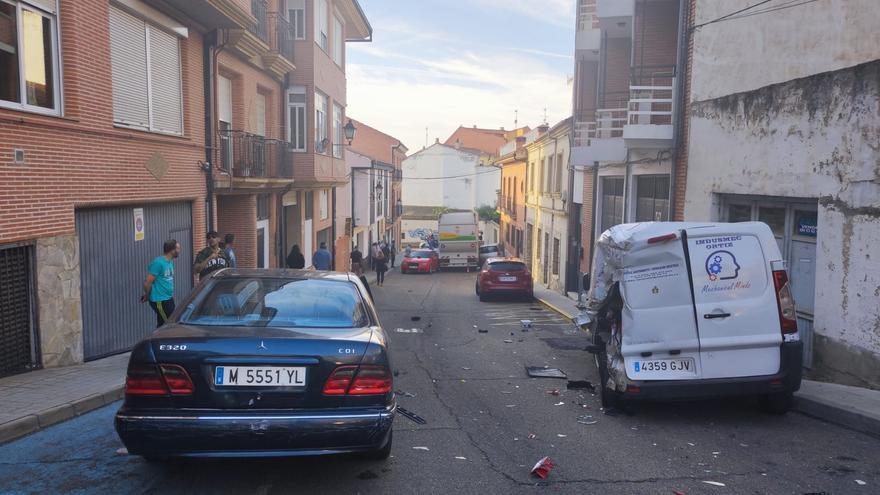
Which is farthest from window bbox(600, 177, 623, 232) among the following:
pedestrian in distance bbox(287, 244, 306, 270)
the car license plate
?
the car license plate

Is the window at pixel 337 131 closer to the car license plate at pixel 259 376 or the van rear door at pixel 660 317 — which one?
the van rear door at pixel 660 317

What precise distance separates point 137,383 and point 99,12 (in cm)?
715

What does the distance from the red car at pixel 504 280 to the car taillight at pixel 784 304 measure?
50.9ft

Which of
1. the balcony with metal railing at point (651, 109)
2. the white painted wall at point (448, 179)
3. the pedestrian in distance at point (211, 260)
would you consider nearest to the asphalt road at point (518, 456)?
the pedestrian in distance at point (211, 260)

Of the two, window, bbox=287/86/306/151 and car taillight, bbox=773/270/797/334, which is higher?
window, bbox=287/86/306/151

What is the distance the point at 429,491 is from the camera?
4449 millimetres

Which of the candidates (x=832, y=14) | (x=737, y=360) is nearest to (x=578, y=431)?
(x=737, y=360)

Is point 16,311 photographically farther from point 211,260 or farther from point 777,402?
point 777,402

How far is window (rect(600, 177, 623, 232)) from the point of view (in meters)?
17.9

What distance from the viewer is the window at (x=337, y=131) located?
23.8 metres

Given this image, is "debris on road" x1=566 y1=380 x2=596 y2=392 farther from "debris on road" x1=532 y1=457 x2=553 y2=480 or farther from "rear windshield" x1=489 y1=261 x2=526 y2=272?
"rear windshield" x1=489 y1=261 x2=526 y2=272

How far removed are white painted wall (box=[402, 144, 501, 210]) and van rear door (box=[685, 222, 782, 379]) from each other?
219ft

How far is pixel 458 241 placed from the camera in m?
38.3

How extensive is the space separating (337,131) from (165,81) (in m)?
13.0
